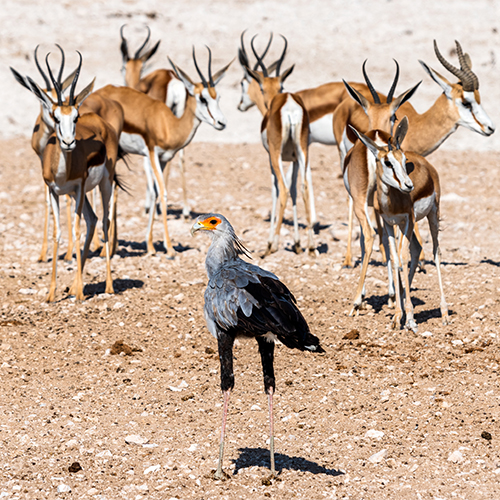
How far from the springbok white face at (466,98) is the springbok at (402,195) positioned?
200 cm

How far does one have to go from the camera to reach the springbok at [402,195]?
724cm

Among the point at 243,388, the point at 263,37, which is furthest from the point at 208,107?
the point at 263,37

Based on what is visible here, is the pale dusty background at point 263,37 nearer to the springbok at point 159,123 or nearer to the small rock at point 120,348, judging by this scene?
the springbok at point 159,123

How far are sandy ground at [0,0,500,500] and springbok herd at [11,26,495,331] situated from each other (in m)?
0.52

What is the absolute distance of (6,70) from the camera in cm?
2469

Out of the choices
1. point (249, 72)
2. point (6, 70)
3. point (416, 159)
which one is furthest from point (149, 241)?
point (6, 70)

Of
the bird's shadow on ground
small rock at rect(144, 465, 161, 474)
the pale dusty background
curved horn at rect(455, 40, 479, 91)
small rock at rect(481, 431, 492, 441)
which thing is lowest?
the bird's shadow on ground

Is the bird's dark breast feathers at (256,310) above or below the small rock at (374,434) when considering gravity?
above

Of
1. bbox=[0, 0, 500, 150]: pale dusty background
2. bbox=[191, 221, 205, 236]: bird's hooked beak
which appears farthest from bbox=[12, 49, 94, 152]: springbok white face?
bbox=[0, 0, 500, 150]: pale dusty background

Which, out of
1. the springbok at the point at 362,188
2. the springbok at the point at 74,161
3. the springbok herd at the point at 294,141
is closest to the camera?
the springbok herd at the point at 294,141

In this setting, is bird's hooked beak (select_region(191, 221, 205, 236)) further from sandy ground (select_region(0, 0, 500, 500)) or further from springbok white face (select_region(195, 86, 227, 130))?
springbok white face (select_region(195, 86, 227, 130))

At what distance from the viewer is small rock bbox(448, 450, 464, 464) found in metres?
5.00

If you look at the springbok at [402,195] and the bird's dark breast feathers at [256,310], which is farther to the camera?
the springbok at [402,195]

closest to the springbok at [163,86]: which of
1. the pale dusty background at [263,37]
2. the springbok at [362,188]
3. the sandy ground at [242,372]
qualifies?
the sandy ground at [242,372]
